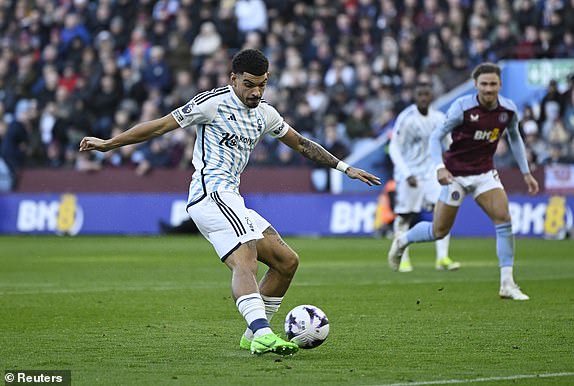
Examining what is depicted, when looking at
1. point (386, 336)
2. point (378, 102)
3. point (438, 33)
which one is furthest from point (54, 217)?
point (386, 336)

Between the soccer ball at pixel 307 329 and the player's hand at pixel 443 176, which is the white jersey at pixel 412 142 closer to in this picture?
the player's hand at pixel 443 176

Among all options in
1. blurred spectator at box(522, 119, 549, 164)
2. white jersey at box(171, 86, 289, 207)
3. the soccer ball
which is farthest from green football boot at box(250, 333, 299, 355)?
blurred spectator at box(522, 119, 549, 164)

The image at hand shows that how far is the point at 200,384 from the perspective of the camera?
Result: 7.46 m

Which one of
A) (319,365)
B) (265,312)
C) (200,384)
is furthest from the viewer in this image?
(265,312)

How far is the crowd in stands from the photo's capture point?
93.8ft

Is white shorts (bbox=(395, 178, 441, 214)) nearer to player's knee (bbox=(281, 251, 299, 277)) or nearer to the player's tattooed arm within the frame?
the player's tattooed arm

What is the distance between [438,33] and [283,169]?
5100 mm

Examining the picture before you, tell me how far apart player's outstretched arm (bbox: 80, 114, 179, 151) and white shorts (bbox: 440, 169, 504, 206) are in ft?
17.8

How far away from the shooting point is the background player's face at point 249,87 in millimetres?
8953

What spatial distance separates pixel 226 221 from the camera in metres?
8.92

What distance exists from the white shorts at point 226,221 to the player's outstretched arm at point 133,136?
592 mm

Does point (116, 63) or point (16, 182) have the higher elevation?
point (116, 63)

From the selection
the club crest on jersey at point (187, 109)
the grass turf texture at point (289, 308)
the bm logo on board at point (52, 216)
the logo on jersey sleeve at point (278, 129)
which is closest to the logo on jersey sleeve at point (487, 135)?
the grass turf texture at point (289, 308)

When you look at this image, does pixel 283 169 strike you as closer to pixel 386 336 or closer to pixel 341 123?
pixel 341 123
